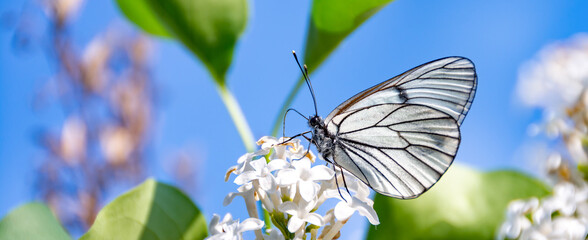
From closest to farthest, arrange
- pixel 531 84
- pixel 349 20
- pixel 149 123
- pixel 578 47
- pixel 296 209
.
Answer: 1. pixel 296 209
2. pixel 349 20
3. pixel 578 47
4. pixel 531 84
5. pixel 149 123

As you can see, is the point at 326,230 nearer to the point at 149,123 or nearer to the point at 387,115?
the point at 387,115

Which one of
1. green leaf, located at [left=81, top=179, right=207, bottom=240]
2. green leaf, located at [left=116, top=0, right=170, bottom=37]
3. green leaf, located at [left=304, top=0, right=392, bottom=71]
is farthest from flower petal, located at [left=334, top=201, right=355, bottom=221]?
green leaf, located at [left=116, top=0, right=170, bottom=37]

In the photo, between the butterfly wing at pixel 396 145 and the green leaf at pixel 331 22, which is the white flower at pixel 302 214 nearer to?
the butterfly wing at pixel 396 145

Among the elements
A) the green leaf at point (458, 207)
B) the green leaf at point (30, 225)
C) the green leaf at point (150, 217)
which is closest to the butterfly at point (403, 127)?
the green leaf at point (458, 207)

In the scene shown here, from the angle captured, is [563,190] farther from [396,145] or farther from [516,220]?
[396,145]

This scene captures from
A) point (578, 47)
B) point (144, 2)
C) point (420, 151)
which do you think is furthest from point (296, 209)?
point (578, 47)
